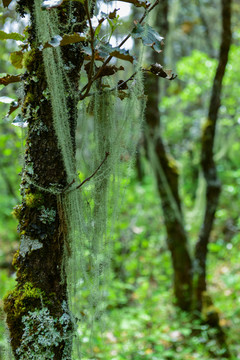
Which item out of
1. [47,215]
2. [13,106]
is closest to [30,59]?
[13,106]

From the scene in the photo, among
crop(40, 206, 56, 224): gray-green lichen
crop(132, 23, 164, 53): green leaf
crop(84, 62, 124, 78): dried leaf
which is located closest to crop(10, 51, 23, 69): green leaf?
crop(84, 62, 124, 78): dried leaf

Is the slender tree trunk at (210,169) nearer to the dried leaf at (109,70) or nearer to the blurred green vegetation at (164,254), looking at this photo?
the blurred green vegetation at (164,254)

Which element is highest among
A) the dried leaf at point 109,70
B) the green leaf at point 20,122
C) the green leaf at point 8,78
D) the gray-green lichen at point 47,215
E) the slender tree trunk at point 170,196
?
the dried leaf at point 109,70

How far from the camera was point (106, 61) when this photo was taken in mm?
1199

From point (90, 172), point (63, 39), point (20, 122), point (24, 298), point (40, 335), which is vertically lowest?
point (40, 335)

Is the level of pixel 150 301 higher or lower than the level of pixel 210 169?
lower

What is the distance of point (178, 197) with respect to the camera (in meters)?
4.07

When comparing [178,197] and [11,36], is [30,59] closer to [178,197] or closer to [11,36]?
[11,36]

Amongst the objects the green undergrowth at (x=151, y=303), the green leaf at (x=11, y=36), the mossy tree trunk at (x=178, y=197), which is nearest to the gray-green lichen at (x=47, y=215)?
the green leaf at (x=11, y=36)

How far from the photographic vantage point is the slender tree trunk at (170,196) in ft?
13.0

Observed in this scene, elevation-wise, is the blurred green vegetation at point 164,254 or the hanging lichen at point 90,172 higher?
the hanging lichen at point 90,172

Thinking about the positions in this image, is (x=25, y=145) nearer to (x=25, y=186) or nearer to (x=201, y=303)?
(x=25, y=186)

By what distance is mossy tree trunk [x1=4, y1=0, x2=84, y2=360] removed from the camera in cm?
117

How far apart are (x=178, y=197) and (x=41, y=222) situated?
304 centimetres
